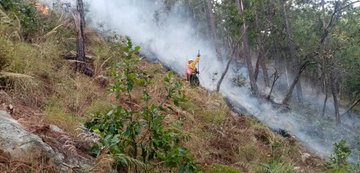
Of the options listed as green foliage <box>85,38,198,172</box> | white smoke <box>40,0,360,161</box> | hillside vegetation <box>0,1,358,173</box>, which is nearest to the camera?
green foliage <box>85,38,198,172</box>

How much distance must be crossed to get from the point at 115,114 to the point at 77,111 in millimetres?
2227

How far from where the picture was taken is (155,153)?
404cm

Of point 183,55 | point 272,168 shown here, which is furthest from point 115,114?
point 183,55

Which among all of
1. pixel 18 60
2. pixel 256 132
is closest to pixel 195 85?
pixel 256 132

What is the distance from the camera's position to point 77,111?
6.05 meters

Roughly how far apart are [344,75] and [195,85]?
53.3 ft

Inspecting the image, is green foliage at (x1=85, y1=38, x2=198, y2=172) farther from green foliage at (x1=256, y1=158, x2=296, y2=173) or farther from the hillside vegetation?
green foliage at (x1=256, y1=158, x2=296, y2=173)

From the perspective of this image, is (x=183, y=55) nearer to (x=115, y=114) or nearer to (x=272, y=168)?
(x=272, y=168)

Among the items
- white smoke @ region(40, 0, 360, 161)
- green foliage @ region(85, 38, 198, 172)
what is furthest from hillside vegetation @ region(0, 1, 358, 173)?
white smoke @ region(40, 0, 360, 161)

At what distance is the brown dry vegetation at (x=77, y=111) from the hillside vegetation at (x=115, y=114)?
0.01 metres

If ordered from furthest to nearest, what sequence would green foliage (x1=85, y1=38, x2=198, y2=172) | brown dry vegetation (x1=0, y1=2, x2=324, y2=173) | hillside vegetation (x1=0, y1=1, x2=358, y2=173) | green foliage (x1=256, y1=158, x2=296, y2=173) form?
green foliage (x1=256, y1=158, x2=296, y2=173), brown dry vegetation (x1=0, y1=2, x2=324, y2=173), hillside vegetation (x1=0, y1=1, x2=358, y2=173), green foliage (x1=85, y1=38, x2=198, y2=172)

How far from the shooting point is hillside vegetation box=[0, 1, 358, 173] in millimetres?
3902

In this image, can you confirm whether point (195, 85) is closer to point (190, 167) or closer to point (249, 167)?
point (249, 167)

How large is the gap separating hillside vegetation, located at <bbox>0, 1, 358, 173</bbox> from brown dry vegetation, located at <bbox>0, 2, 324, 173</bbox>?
1cm
